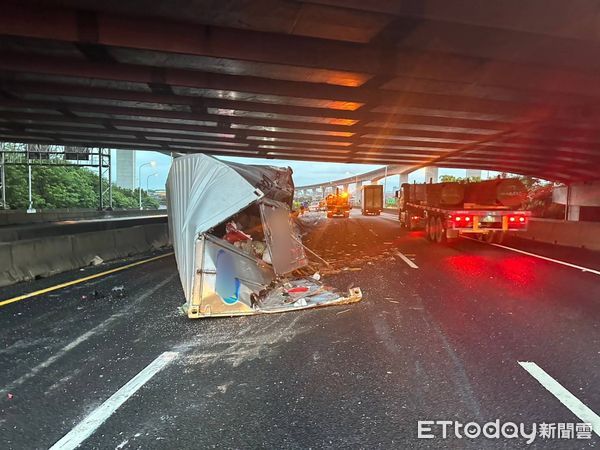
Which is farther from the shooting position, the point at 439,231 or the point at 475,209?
the point at 439,231

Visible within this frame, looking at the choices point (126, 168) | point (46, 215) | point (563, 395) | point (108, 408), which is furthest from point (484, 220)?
point (126, 168)

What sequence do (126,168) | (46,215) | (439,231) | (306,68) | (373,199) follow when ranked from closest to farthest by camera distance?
(306,68), (439,231), (46,215), (373,199), (126,168)

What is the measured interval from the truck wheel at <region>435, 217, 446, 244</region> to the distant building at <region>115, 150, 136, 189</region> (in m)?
70.1

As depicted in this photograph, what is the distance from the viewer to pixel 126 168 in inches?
3145

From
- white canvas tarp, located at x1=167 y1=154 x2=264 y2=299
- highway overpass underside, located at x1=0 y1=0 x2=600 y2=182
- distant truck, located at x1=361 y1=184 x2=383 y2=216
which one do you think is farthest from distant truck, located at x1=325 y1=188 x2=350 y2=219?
white canvas tarp, located at x1=167 y1=154 x2=264 y2=299

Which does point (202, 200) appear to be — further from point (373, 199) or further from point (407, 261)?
point (373, 199)

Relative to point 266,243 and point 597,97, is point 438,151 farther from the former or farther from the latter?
point 266,243

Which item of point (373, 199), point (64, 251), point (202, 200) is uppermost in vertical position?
point (202, 200)

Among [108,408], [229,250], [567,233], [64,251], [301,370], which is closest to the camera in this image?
[108,408]

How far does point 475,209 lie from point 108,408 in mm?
14965

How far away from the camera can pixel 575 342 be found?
5590 millimetres

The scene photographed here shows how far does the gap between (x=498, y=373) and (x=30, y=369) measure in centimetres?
493

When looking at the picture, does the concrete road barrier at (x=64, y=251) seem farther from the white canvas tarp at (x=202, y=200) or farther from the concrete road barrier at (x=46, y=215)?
the concrete road barrier at (x=46, y=215)


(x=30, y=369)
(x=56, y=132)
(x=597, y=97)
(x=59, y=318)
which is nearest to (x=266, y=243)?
(x=59, y=318)
